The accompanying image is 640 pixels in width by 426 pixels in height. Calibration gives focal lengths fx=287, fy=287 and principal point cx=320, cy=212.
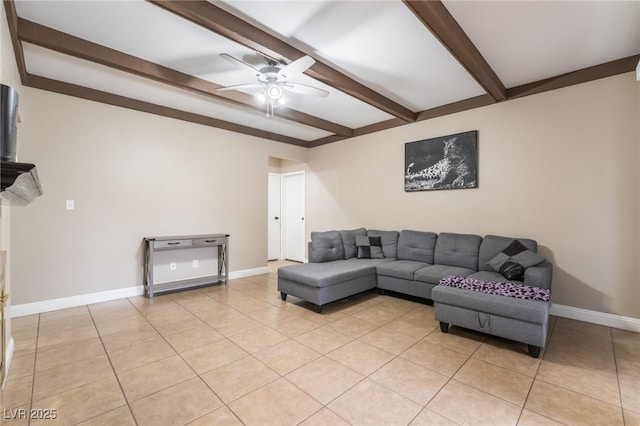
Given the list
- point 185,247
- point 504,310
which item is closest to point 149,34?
point 185,247

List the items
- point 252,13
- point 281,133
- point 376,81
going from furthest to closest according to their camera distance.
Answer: point 281,133 < point 376,81 < point 252,13

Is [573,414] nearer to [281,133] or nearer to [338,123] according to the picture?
[338,123]

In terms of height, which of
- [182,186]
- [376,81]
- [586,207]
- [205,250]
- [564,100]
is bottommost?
[205,250]

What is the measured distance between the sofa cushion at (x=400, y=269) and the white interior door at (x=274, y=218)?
140 inches

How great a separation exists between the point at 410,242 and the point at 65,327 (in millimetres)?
4393

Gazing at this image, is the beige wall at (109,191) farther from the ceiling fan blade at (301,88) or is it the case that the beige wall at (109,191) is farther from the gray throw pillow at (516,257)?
the gray throw pillow at (516,257)

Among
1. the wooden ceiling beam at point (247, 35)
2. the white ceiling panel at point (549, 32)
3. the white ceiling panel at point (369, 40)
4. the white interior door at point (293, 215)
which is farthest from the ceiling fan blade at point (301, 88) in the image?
the white interior door at point (293, 215)

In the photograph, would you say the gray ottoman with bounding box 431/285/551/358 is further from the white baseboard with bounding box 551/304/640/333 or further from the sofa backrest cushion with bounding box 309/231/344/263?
the sofa backrest cushion with bounding box 309/231/344/263

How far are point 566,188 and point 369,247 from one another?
2.60m

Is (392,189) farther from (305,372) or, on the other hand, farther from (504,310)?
(305,372)

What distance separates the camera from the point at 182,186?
4.60m

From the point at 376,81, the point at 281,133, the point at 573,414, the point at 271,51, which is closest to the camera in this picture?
the point at 573,414

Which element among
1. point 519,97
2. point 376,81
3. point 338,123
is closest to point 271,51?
point 376,81

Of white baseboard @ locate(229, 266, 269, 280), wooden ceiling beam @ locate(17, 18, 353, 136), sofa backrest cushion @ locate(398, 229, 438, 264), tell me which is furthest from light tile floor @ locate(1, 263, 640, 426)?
wooden ceiling beam @ locate(17, 18, 353, 136)
